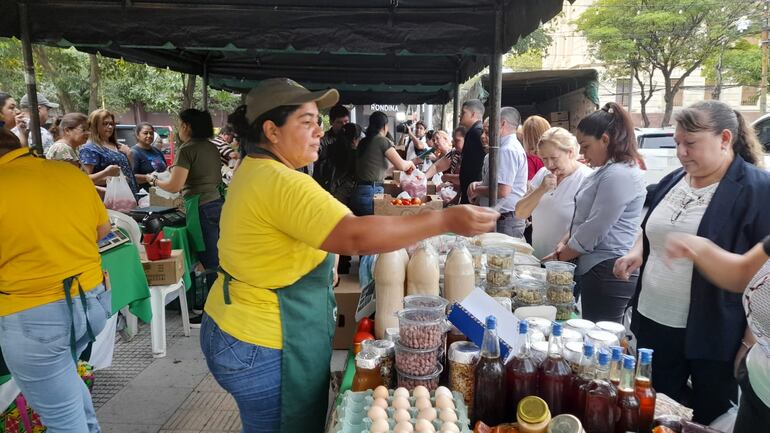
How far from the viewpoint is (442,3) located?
3582 mm

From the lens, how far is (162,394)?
3.51 m

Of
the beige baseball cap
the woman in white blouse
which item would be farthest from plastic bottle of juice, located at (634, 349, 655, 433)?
the beige baseball cap

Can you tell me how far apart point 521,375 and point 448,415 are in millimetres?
279

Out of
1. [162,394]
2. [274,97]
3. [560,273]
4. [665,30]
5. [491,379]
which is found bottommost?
[162,394]

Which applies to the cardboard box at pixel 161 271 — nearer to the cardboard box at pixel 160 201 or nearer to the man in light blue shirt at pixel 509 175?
the cardboard box at pixel 160 201

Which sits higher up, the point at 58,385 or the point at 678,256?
the point at 678,256

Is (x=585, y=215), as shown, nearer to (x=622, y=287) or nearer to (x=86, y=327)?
(x=622, y=287)

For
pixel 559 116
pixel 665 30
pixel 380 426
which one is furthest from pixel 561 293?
pixel 665 30

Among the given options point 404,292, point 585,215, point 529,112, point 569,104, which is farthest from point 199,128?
point 529,112

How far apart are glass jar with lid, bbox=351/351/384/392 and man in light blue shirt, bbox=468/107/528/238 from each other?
9.06 ft

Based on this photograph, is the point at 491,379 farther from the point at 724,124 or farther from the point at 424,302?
the point at 724,124

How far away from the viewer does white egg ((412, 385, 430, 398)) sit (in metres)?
1.56

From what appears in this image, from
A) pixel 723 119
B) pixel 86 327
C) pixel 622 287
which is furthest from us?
pixel 622 287

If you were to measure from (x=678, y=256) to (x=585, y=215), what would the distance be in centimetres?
125
